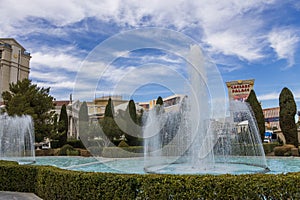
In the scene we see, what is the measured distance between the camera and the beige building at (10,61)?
39.8 meters

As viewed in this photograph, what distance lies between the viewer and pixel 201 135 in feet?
30.5

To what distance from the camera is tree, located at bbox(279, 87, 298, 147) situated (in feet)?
59.3

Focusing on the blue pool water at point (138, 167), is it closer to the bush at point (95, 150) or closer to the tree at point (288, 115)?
the bush at point (95, 150)

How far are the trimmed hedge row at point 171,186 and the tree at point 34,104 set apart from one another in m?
17.0

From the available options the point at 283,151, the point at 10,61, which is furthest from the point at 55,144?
the point at 10,61

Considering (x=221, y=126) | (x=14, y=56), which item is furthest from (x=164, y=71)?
(x=14, y=56)

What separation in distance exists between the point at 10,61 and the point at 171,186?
141ft

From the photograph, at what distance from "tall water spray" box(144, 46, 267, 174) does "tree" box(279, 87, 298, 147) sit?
3096mm

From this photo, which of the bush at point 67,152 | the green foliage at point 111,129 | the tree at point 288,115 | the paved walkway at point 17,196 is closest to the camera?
the paved walkway at point 17,196

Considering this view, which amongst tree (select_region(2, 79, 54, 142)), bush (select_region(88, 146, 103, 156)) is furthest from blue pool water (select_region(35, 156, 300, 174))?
tree (select_region(2, 79, 54, 142))

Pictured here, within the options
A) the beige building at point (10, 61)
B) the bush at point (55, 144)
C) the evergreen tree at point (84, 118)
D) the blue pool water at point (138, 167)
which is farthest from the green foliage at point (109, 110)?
the beige building at point (10, 61)

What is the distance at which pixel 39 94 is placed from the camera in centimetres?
2175

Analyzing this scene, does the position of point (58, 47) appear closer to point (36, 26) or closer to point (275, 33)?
point (36, 26)

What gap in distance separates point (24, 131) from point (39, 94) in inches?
202
